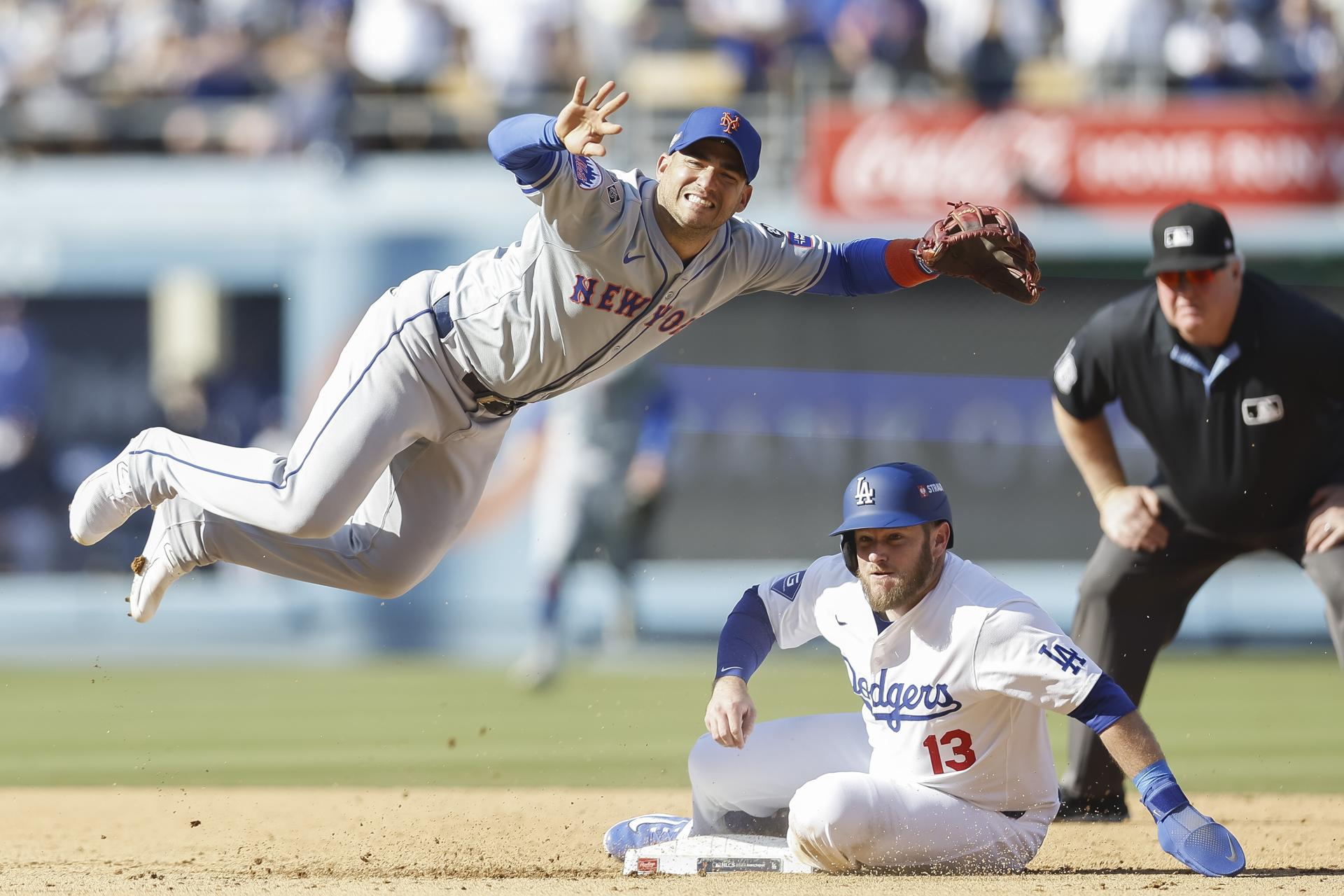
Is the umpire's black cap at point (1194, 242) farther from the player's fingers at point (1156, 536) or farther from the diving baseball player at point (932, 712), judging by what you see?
the diving baseball player at point (932, 712)

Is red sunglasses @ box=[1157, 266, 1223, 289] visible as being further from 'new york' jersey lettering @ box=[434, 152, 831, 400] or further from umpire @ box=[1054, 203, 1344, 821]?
'new york' jersey lettering @ box=[434, 152, 831, 400]

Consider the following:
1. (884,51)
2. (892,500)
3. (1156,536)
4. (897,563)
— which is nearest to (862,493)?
(892,500)

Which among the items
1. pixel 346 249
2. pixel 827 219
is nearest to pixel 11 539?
pixel 346 249

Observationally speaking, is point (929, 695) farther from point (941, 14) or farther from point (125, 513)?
point (941, 14)

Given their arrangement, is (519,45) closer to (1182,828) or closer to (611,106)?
(611,106)

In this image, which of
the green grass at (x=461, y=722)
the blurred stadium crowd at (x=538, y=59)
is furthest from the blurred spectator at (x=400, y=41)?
the green grass at (x=461, y=722)
